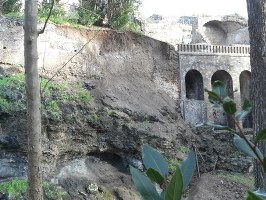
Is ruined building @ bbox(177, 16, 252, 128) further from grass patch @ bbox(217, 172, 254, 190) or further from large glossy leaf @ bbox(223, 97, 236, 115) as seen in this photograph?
large glossy leaf @ bbox(223, 97, 236, 115)

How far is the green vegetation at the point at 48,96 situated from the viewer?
927 cm

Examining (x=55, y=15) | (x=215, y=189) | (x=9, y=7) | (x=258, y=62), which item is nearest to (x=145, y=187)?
(x=258, y=62)

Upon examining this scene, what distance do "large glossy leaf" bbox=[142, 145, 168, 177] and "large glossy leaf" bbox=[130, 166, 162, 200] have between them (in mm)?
69

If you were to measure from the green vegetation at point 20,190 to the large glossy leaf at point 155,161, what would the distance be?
6.82 meters

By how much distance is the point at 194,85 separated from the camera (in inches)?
850

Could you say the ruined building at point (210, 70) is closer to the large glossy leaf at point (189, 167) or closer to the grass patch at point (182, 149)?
the grass patch at point (182, 149)

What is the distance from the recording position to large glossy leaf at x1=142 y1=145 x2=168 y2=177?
136 centimetres

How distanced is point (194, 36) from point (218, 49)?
5.40 metres

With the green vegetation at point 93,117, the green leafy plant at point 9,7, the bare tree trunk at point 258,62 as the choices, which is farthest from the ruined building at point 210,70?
the bare tree trunk at point 258,62

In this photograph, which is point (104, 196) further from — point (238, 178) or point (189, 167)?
point (189, 167)

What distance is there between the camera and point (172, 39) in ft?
77.1

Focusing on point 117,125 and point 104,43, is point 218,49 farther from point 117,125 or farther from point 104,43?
point 117,125

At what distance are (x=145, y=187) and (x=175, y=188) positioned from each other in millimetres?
162

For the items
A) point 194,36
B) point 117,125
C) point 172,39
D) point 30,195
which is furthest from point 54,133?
point 194,36
